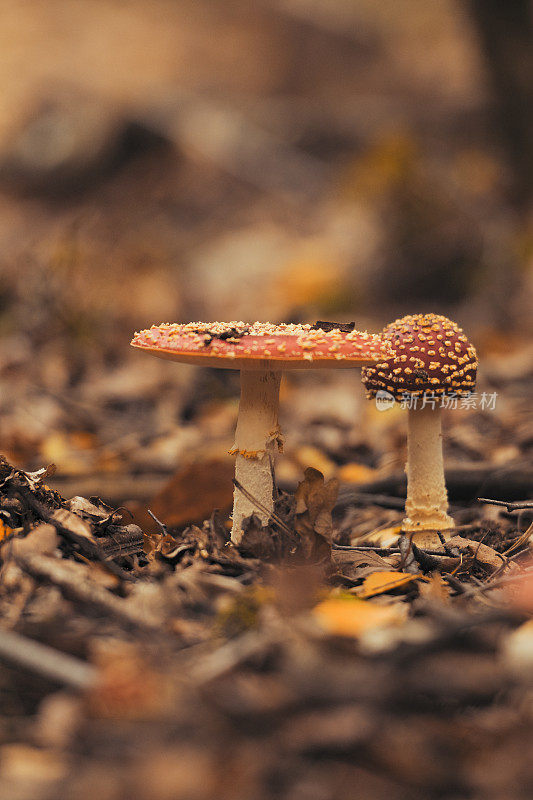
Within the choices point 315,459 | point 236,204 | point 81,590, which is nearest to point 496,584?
point 81,590

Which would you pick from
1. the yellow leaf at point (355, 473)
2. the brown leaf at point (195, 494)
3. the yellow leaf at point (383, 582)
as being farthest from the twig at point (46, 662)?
the yellow leaf at point (355, 473)

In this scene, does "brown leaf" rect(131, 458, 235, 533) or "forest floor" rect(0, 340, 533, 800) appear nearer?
"forest floor" rect(0, 340, 533, 800)

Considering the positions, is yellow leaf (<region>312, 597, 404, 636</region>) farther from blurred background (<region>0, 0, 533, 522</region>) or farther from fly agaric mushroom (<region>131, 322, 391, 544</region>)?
blurred background (<region>0, 0, 533, 522</region>)

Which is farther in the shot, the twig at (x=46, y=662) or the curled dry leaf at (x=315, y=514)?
the curled dry leaf at (x=315, y=514)

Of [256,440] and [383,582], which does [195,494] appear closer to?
[256,440]

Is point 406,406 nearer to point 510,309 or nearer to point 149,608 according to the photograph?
point 149,608

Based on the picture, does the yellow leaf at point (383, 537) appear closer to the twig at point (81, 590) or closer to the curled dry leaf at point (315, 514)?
the curled dry leaf at point (315, 514)

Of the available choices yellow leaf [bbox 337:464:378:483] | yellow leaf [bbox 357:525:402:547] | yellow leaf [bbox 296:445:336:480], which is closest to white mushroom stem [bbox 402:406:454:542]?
yellow leaf [bbox 357:525:402:547]
